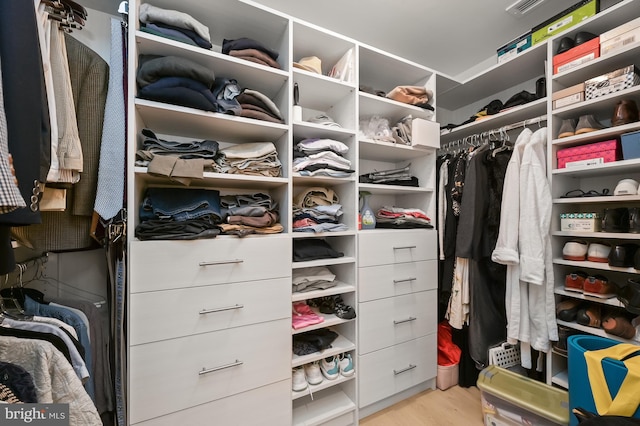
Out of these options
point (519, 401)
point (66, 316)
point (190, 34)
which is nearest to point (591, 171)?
point (519, 401)

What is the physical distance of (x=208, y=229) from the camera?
3.48 ft

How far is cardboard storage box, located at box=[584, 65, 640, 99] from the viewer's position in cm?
115

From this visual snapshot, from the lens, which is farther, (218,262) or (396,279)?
(396,279)

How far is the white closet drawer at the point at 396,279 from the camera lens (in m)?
1.43

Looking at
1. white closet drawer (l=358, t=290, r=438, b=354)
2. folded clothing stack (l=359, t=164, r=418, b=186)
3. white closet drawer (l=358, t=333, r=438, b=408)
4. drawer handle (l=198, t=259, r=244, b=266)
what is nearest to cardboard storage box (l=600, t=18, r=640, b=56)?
folded clothing stack (l=359, t=164, r=418, b=186)

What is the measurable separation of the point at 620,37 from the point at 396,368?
6.77 feet

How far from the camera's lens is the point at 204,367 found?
1.04 meters

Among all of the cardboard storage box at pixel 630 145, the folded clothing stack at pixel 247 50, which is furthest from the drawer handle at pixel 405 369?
the folded clothing stack at pixel 247 50

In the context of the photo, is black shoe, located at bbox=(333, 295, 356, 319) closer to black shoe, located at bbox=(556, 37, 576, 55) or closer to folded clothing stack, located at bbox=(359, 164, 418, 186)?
folded clothing stack, located at bbox=(359, 164, 418, 186)

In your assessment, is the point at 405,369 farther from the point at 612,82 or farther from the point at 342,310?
the point at 612,82

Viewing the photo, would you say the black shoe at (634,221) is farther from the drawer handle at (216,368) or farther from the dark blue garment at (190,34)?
the dark blue garment at (190,34)

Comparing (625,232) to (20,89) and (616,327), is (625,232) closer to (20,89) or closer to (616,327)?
(616,327)

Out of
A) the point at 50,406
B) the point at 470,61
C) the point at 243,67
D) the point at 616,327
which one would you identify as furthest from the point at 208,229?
the point at 470,61

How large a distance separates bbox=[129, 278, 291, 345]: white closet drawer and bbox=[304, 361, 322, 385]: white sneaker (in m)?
0.38
